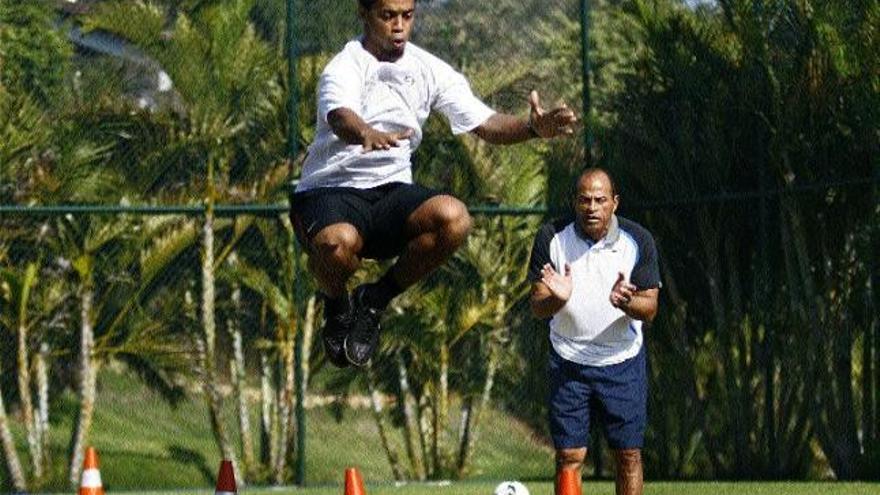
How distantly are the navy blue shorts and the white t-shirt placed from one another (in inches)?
42.3

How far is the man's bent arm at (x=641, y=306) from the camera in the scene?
934 cm

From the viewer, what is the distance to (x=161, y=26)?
16219mm

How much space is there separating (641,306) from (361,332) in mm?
1175

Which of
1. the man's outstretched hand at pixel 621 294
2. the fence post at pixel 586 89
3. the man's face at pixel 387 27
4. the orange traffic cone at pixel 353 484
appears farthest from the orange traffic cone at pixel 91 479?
the fence post at pixel 586 89

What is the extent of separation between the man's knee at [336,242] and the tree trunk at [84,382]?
649 cm

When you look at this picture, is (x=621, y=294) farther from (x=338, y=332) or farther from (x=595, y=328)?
(x=338, y=332)

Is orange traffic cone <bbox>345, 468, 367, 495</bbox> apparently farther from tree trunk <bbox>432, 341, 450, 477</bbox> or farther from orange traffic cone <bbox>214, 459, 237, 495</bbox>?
tree trunk <bbox>432, 341, 450, 477</bbox>

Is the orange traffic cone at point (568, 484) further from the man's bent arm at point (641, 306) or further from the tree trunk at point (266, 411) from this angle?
the tree trunk at point (266, 411)

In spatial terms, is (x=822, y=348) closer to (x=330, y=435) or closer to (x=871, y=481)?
(x=871, y=481)

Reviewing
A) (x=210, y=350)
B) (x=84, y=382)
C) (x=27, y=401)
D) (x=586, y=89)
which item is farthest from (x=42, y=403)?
(x=586, y=89)

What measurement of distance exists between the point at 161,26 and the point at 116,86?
60 cm

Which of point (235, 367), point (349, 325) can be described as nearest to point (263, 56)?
point (235, 367)

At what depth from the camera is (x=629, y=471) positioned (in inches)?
385

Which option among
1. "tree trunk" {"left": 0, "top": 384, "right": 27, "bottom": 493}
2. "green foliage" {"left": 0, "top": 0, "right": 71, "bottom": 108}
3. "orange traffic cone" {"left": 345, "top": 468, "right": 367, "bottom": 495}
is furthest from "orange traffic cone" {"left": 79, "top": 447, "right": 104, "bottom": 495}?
"green foliage" {"left": 0, "top": 0, "right": 71, "bottom": 108}
